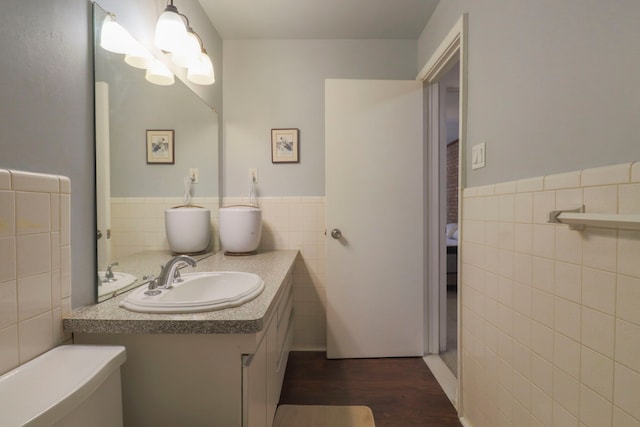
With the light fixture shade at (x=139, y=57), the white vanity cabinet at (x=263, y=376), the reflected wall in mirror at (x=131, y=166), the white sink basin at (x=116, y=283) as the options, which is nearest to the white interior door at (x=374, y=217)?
the white vanity cabinet at (x=263, y=376)

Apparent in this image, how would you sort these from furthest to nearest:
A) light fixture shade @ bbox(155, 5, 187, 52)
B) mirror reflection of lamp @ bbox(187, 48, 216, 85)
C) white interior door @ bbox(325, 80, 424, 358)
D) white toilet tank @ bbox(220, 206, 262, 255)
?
white interior door @ bbox(325, 80, 424, 358)
white toilet tank @ bbox(220, 206, 262, 255)
mirror reflection of lamp @ bbox(187, 48, 216, 85)
light fixture shade @ bbox(155, 5, 187, 52)

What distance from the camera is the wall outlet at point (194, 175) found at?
5.02 feet

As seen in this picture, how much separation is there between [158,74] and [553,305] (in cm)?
176

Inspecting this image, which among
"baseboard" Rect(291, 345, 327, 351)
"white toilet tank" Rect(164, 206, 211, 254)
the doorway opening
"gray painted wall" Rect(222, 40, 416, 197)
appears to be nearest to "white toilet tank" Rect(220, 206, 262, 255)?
"white toilet tank" Rect(164, 206, 211, 254)

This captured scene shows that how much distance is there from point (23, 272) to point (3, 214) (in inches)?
5.7

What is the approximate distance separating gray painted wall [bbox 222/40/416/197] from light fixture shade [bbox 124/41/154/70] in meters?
0.84

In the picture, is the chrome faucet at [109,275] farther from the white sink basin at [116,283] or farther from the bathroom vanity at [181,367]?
the bathroom vanity at [181,367]

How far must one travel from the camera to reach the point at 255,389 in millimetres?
846

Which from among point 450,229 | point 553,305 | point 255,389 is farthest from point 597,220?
point 450,229

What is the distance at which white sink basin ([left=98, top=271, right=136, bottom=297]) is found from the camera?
34.4 inches

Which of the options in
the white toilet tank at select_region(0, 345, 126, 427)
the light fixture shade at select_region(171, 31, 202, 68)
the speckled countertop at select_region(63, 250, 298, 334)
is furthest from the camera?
the light fixture shade at select_region(171, 31, 202, 68)

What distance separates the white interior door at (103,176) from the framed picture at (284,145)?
A: 1.13 meters

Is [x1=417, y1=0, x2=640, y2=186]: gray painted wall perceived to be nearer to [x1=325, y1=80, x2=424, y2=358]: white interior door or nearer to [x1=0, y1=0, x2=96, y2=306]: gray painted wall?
[x1=325, y1=80, x2=424, y2=358]: white interior door

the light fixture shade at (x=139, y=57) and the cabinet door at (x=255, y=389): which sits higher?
the light fixture shade at (x=139, y=57)
